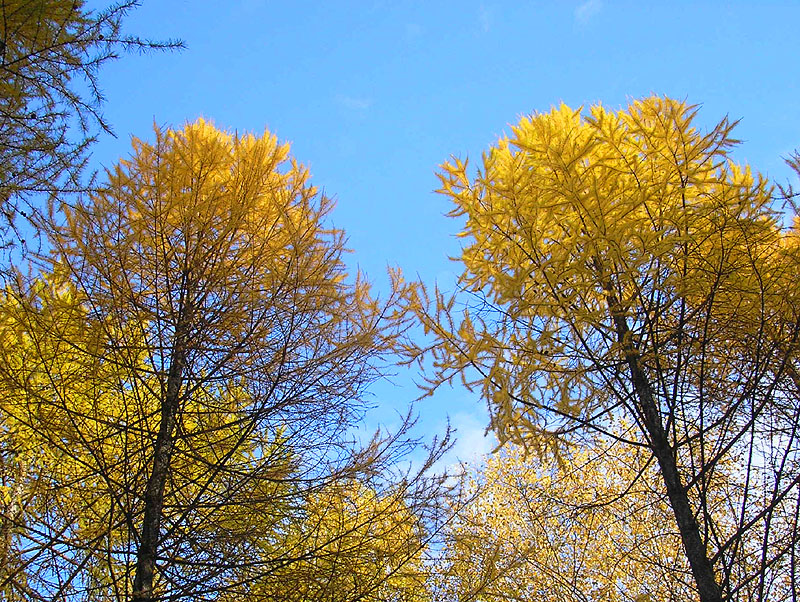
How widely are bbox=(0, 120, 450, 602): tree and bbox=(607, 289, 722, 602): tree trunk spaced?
1582mm

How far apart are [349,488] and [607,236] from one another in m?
2.63

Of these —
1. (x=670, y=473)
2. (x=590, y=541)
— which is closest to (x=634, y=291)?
(x=670, y=473)

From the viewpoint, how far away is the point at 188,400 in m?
4.58

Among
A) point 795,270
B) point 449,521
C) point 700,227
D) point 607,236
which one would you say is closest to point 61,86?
point 607,236

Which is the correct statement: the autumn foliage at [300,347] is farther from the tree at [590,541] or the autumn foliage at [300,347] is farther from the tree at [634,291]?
the tree at [590,541]

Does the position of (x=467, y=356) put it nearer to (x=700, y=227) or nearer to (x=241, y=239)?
(x=700, y=227)

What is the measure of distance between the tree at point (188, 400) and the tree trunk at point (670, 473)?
1.58 m

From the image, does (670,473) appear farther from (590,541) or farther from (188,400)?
(590,541)

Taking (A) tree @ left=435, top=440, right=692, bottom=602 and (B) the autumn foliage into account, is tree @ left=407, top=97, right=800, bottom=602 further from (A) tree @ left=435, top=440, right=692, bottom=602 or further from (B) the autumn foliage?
(A) tree @ left=435, top=440, right=692, bottom=602

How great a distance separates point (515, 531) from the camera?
37.0ft

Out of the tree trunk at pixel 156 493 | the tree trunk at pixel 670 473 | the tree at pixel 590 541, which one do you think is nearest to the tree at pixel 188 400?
the tree trunk at pixel 156 493

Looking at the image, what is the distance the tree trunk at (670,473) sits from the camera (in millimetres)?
3490

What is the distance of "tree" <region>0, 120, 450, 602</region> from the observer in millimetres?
3928

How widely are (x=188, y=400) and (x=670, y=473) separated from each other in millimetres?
3491
